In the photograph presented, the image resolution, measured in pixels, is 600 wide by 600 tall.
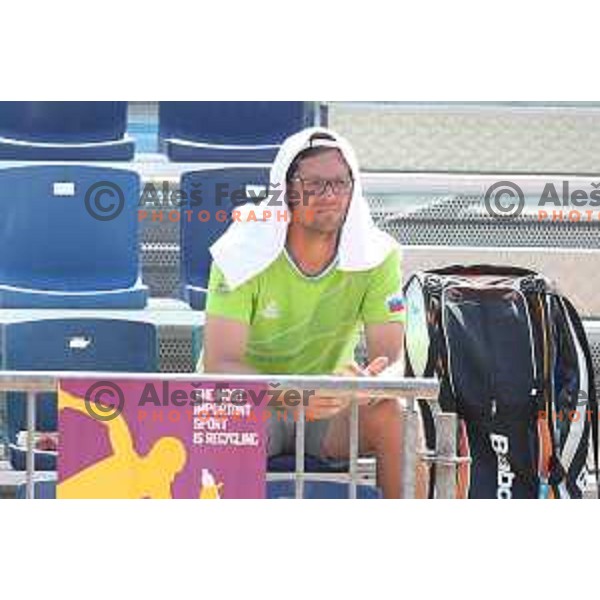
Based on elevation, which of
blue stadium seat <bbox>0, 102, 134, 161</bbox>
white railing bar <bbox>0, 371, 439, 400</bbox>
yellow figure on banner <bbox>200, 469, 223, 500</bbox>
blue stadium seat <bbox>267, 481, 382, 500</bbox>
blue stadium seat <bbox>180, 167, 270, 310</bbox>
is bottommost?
blue stadium seat <bbox>267, 481, 382, 500</bbox>

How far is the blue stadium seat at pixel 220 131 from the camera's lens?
12.6 feet

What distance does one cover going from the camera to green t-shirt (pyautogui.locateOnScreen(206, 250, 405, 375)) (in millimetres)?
3264

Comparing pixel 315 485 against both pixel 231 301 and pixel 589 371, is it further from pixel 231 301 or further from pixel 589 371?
pixel 589 371

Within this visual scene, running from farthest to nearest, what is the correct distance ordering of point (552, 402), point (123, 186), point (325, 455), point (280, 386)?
point (123, 186)
point (552, 402)
point (325, 455)
point (280, 386)

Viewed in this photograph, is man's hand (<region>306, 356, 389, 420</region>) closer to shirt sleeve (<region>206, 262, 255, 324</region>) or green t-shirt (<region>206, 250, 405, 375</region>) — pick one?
green t-shirt (<region>206, 250, 405, 375</region>)

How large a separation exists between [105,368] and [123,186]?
0.44m

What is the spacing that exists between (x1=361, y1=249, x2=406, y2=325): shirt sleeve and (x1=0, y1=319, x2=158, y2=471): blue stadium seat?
528mm

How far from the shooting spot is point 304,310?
129 inches

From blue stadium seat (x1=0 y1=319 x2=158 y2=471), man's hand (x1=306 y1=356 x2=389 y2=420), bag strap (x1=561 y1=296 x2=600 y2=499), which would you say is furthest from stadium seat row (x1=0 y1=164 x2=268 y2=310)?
bag strap (x1=561 y1=296 x2=600 y2=499)

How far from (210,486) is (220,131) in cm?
139
